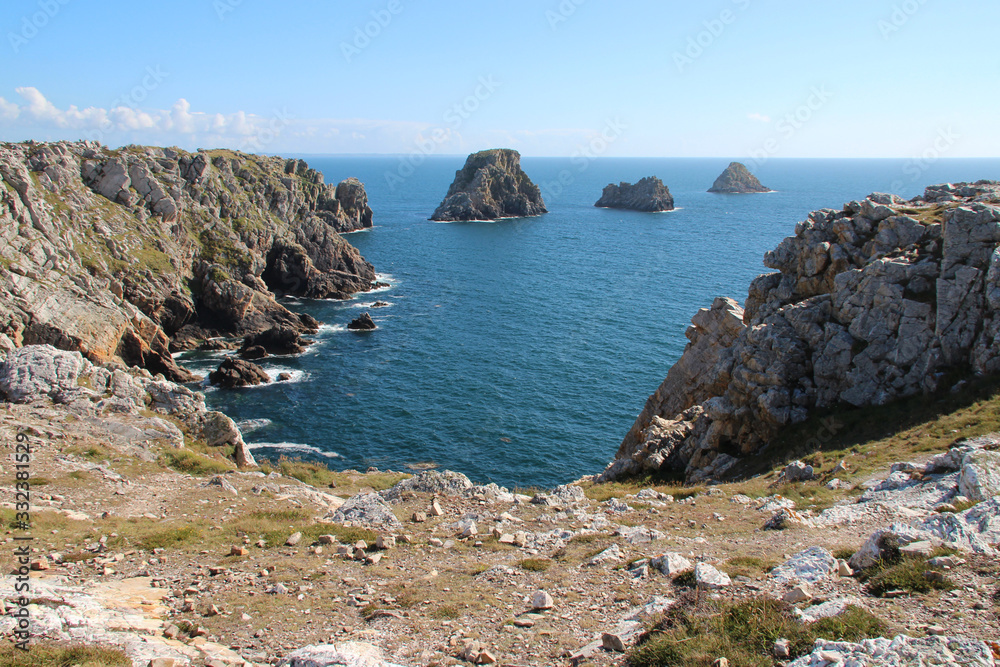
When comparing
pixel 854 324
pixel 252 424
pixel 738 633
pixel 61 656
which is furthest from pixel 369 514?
pixel 252 424

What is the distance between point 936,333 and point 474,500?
69.1 ft

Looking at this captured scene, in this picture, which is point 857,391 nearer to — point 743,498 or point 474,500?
point 743,498

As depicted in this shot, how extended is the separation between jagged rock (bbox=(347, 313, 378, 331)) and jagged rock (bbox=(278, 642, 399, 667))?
75345 mm

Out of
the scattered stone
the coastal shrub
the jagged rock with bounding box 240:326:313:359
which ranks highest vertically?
the coastal shrub

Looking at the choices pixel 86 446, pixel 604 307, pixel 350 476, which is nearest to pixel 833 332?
pixel 350 476

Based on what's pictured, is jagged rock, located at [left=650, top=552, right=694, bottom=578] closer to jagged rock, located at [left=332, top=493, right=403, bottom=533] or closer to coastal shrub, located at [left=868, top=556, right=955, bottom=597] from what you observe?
coastal shrub, located at [left=868, top=556, right=955, bottom=597]

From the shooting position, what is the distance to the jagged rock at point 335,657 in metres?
11.6

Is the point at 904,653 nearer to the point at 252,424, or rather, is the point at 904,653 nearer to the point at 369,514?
the point at 369,514

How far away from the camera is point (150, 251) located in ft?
258

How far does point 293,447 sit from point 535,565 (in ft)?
131

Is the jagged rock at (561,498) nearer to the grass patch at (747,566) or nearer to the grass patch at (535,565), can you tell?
the grass patch at (535,565)

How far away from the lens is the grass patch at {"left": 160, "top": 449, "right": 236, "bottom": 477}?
2592 cm

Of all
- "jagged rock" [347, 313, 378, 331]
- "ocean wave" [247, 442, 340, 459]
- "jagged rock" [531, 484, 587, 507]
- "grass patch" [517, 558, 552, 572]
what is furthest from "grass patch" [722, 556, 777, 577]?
"jagged rock" [347, 313, 378, 331]

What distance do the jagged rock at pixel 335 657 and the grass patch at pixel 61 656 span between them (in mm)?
2911
